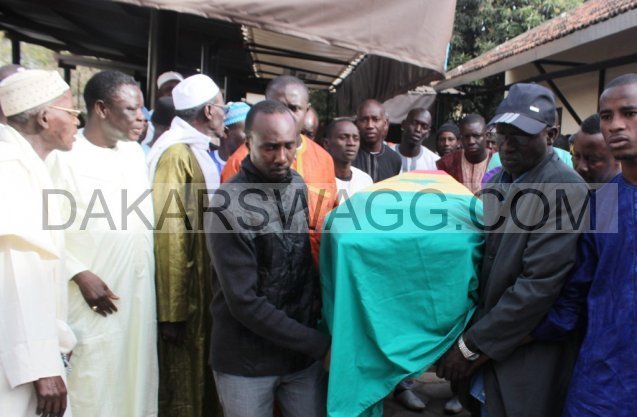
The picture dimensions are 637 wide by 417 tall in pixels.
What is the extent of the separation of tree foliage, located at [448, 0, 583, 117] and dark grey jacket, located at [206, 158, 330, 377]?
48.7 ft

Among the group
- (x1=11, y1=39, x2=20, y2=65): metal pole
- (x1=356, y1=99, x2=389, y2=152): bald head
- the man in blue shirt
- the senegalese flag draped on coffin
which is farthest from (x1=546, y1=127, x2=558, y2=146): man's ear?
(x1=11, y1=39, x2=20, y2=65): metal pole

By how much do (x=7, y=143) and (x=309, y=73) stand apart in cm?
734

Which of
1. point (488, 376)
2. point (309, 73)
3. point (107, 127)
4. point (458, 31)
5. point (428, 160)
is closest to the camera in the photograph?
point (488, 376)

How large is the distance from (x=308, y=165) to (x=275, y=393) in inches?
51.1

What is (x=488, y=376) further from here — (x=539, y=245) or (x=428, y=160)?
(x=428, y=160)

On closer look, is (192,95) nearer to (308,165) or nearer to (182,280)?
(308,165)

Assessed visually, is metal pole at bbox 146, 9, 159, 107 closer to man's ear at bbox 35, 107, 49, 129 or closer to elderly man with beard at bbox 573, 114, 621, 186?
man's ear at bbox 35, 107, 49, 129

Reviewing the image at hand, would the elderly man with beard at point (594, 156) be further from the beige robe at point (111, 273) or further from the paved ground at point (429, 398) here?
A: the beige robe at point (111, 273)

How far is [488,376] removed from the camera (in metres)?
2.08

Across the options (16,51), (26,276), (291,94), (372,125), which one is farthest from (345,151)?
(16,51)

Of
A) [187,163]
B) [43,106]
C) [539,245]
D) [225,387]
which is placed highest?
[43,106]

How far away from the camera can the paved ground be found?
3965 mm

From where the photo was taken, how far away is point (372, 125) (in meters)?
4.55

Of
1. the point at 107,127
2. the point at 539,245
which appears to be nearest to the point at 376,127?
the point at 107,127
